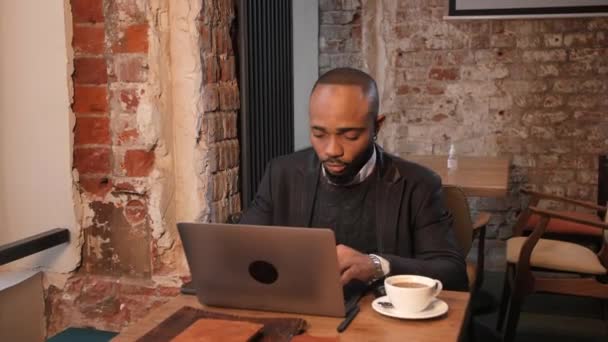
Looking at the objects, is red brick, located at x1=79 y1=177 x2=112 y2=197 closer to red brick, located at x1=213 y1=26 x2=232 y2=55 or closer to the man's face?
red brick, located at x1=213 y1=26 x2=232 y2=55

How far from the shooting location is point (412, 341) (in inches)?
49.8

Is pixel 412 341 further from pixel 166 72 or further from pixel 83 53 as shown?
pixel 83 53

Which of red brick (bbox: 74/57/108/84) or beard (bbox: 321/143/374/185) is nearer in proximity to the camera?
beard (bbox: 321/143/374/185)

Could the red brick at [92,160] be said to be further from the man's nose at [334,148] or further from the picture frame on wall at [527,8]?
the picture frame on wall at [527,8]

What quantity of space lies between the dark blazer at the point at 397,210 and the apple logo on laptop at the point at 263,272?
426mm

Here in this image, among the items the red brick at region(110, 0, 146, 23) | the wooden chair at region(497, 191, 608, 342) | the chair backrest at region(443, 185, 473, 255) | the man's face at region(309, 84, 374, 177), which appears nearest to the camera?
the man's face at region(309, 84, 374, 177)

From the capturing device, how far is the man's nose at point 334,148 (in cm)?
176

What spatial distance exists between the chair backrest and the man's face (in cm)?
71

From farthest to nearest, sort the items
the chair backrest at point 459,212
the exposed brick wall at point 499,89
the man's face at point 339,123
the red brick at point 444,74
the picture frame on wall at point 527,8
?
the red brick at point 444,74 < the exposed brick wall at point 499,89 < the picture frame on wall at point 527,8 < the chair backrest at point 459,212 < the man's face at point 339,123

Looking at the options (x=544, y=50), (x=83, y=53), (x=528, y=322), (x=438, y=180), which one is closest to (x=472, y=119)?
(x=544, y=50)

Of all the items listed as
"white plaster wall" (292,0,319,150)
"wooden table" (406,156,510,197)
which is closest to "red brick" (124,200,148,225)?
"wooden table" (406,156,510,197)

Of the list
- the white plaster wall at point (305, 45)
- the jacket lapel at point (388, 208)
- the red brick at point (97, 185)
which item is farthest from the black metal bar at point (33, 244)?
the white plaster wall at point (305, 45)

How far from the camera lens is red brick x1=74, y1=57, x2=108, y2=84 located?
2.03 m

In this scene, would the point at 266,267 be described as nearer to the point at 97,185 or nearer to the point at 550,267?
the point at 97,185
